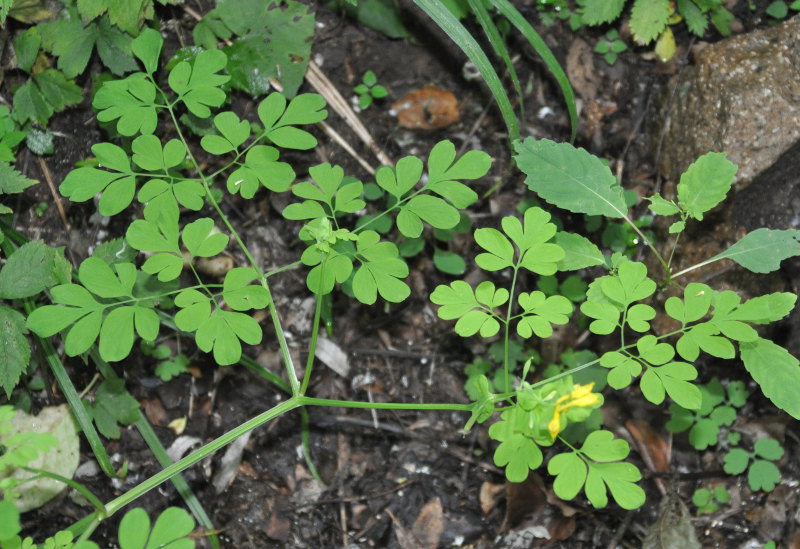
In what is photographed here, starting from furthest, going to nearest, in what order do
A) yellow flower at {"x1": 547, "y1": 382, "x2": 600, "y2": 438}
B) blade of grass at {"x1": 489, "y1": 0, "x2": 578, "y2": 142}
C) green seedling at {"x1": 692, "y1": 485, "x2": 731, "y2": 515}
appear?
1. green seedling at {"x1": 692, "y1": 485, "x2": 731, "y2": 515}
2. blade of grass at {"x1": 489, "y1": 0, "x2": 578, "y2": 142}
3. yellow flower at {"x1": 547, "y1": 382, "x2": 600, "y2": 438}

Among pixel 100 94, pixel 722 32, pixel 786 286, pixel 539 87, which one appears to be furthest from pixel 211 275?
pixel 722 32

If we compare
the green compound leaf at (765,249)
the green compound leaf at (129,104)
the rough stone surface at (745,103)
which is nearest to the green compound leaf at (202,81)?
the green compound leaf at (129,104)

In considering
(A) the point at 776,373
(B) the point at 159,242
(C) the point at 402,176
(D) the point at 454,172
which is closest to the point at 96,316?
(B) the point at 159,242

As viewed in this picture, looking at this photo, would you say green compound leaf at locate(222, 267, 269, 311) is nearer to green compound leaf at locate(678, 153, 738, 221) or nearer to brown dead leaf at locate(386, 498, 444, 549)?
brown dead leaf at locate(386, 498, 444, 549)

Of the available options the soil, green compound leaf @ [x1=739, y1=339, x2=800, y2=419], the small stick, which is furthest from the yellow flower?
the small stick

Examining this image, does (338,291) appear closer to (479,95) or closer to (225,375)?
(225,375)
